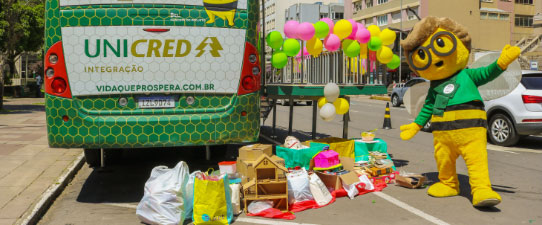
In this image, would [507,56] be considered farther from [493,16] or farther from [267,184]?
[493,16]

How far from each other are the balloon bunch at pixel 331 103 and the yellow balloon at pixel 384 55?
111cm

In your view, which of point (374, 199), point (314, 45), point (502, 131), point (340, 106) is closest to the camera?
point (374, 199)

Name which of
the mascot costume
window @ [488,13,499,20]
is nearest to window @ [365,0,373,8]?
window @ [488,13,499,20]

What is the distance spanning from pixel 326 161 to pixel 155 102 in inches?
89.3

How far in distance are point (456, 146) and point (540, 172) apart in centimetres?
294

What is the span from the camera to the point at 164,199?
5.24m

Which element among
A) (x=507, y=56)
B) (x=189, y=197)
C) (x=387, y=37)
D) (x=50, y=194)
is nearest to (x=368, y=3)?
(x=387, y=37)

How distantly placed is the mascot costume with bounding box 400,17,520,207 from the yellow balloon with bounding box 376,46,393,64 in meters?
1.77

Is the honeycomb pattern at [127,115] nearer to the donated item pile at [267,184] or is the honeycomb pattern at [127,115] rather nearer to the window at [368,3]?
the donated item pile at [267,184]

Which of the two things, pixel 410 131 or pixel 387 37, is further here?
pixel 387 37

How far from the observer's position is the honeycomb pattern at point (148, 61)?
6.00m

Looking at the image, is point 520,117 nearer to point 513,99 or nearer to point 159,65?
point 513,99

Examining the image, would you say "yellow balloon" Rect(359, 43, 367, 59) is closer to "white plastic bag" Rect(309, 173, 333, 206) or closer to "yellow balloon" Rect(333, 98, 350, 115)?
"yellow balloon" Rect(333, 98, 350, 115)

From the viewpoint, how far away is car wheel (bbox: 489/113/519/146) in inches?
423
